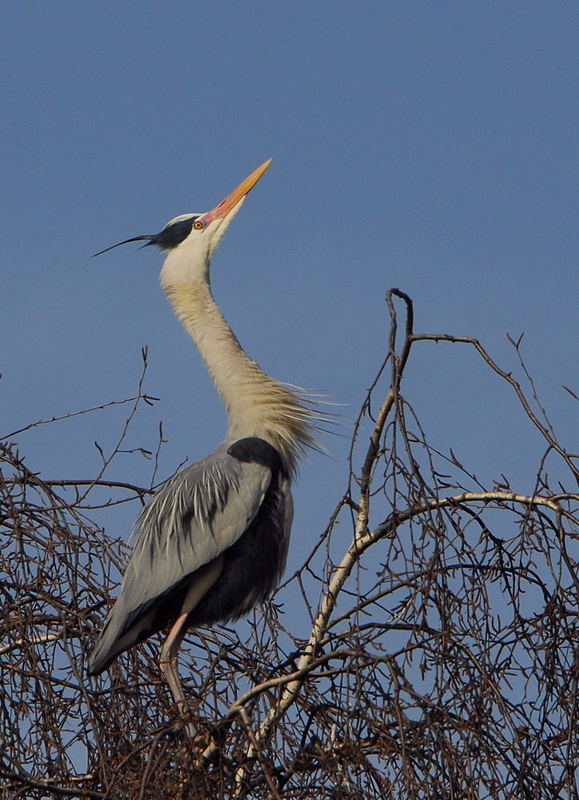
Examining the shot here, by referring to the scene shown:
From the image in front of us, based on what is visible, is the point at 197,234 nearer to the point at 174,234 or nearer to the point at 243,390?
the point at 174,234

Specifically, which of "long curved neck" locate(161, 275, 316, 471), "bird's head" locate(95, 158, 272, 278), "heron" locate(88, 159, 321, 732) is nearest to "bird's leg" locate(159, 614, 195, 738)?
"heron" locate(88, 159, 321, 732)

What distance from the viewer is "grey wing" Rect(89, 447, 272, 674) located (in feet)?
17.2

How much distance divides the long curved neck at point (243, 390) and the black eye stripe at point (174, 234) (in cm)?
48

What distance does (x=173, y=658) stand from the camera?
4.87 metres

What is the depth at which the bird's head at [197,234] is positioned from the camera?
21.0 feet

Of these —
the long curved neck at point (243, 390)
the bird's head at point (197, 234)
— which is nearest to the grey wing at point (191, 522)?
the long curved neck at point (243, 390)

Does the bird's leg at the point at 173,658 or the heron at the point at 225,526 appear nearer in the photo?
the bird's leg at the point at 173,658

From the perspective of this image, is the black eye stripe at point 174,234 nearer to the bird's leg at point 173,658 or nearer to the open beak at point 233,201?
the open beak at point 233,201

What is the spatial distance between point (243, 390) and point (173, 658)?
1490 mm

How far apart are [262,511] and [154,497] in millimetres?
505

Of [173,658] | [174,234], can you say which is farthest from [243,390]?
[173,658]

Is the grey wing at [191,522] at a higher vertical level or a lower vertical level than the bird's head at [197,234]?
lower

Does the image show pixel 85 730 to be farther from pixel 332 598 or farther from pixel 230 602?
pixel 230 602

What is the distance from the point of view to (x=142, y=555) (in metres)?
5.29
